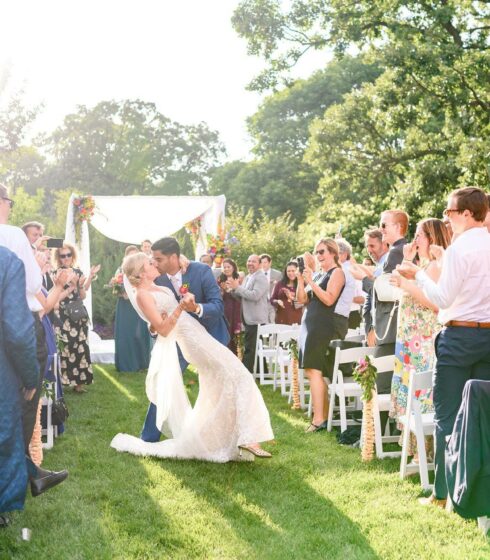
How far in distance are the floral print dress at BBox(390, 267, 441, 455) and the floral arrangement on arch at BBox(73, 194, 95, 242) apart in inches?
357

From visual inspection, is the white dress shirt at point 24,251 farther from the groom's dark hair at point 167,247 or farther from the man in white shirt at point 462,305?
the man in white shirt at point 462,305

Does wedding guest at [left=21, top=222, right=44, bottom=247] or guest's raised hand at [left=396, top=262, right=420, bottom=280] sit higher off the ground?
wedding guest at [left=21, top=222, right=44, bottom=247]

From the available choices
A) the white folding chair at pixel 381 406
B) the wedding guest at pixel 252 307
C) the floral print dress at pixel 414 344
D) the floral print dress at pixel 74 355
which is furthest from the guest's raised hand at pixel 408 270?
the wedding guest at pixel 252 307

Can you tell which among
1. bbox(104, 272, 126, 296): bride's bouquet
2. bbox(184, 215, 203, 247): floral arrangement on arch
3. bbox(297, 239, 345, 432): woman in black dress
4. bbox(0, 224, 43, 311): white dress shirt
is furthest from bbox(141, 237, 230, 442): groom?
bbox(184, 215, 203, 247): floral arrangement on arch

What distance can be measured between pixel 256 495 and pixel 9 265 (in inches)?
88.9

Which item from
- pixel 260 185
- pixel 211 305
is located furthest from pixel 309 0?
pixel 260 185

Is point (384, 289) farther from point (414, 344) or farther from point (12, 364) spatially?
point (12, 364)

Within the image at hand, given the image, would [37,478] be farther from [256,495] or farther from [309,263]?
[309,263]

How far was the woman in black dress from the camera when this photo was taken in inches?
287

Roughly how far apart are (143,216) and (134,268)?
28.6 feet

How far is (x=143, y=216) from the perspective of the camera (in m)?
14.4

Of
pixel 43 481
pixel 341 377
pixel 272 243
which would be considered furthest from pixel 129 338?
pixel 272 243

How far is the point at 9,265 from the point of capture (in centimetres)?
420

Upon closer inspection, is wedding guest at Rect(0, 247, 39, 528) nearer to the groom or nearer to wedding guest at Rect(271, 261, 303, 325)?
the groom
